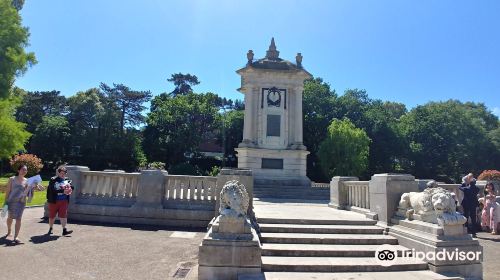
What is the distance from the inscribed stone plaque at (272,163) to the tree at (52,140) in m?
35.3

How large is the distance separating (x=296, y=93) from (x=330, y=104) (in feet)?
71.8

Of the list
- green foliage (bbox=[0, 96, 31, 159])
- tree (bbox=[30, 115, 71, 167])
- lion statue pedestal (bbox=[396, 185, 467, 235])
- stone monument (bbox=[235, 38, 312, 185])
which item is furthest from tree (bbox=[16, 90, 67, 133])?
lion statue pedestal (bbox=[396, 185, 467, 235])

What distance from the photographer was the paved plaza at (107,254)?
20.5 ft

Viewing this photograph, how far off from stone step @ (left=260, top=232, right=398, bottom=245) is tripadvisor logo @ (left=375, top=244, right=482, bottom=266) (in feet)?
0.86

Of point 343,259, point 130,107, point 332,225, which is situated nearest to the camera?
point 343,259

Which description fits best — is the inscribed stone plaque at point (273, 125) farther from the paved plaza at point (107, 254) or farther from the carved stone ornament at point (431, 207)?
the carved stone ornament at point (431, 207)

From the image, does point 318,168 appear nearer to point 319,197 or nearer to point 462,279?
point 319,197

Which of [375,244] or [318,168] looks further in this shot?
[318,168]

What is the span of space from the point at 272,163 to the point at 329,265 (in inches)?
624

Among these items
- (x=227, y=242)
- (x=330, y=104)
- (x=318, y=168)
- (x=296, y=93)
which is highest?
(x=330, y=104)

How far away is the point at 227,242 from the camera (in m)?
6.11

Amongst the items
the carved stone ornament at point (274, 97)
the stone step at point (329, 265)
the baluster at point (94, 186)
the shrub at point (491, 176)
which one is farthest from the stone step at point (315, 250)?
the carved stone ornament at point (274, 97)

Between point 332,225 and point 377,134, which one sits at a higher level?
point 377,134

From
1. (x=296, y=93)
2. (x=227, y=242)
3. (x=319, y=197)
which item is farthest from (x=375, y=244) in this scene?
(x=296, y=93)
